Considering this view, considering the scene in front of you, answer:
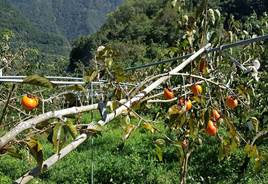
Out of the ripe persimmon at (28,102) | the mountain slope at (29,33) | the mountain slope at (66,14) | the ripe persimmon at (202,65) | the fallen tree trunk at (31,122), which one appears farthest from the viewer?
the mountain slope at (66,14)

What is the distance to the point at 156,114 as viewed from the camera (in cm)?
299

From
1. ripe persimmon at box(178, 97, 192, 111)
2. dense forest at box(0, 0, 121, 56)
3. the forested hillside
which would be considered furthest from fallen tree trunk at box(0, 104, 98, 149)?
dense forest at box(0, 0, 121, 56)

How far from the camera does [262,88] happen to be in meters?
4.75

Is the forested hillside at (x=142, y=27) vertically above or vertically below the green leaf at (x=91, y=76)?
below

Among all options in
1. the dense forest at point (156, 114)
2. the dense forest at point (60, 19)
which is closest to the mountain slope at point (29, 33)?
the dense forest at point (60, 19)

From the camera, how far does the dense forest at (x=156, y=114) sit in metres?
1.26

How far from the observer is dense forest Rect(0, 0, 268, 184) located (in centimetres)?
126

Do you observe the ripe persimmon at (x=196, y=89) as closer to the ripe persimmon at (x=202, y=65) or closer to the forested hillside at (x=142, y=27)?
the ripe persimmon at (x=202, y=65)

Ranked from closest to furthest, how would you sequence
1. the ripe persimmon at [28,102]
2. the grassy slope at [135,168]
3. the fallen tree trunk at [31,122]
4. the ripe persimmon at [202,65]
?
the fallen tree trunk at [31,122]
the ripe persimmon at [28,102]
the ripe persimmon at [202,65]
the grassy slope at [135,168]

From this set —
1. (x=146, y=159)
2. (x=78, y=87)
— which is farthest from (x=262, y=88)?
(x=78, y=87)

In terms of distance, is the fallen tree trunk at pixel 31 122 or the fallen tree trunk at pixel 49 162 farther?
the fallen tree trunk at pixel 49 162

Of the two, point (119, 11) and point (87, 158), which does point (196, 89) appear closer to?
point (87, 158)

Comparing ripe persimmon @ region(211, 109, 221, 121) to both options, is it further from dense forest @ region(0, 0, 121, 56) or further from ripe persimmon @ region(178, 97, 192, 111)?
dense forest @ region(0, 0, 121, 56)

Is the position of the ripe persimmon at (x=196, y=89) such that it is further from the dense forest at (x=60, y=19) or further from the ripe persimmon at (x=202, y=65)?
the dense forest at (x=60, y=19)
